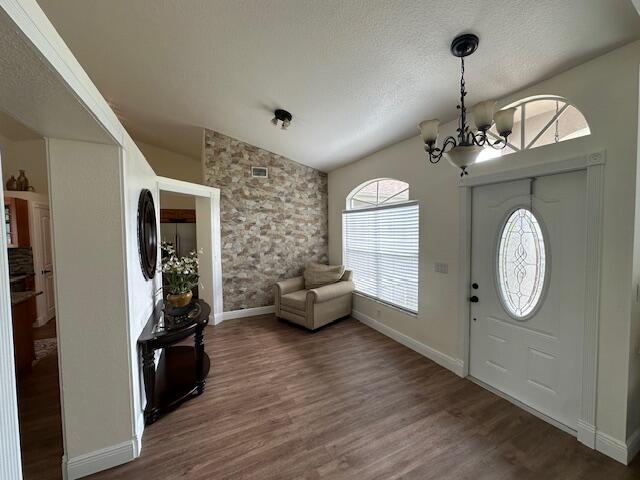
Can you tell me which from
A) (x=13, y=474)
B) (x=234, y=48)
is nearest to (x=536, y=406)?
(x=13, y=474)

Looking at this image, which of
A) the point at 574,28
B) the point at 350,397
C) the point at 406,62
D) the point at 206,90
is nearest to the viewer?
the point at 574,28

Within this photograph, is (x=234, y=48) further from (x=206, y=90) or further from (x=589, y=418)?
(x=589, y=418)

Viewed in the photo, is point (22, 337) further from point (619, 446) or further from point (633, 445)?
point (633, 445)

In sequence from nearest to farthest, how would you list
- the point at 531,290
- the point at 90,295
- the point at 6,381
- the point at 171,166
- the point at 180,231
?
the point at 6,381, the point at 90,295, the point at 531,290, the point at 180,231, the point at 171,166

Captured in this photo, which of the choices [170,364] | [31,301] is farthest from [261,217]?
[31,301]

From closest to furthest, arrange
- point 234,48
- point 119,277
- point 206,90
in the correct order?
point 119,277, point 234,48, point 206,90

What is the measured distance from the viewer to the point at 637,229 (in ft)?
5.61

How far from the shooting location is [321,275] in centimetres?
462

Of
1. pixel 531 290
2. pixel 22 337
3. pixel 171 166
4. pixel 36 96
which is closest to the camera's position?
pixel 36 96

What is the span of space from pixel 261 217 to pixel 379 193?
2.14 meters

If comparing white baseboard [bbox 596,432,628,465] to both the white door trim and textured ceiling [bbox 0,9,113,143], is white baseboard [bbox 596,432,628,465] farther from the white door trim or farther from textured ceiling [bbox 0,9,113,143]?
textured ceiling [bbox 0,9,113,143]

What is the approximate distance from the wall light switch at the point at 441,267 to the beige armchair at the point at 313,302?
66.7 inches

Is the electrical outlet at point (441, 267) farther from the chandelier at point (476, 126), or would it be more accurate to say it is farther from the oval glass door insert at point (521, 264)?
the chandelier at point (476, 126)

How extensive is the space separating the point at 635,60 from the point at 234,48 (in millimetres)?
2858
